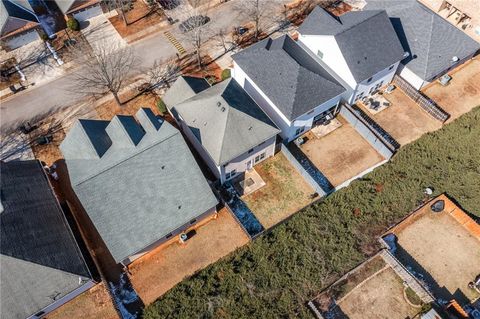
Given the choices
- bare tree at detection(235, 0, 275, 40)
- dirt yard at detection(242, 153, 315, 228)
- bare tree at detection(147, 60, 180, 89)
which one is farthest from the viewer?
bare tree at detection(235, 0, 275, 40)

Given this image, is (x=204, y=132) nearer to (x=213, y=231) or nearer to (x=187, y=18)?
(x=213, y=231)

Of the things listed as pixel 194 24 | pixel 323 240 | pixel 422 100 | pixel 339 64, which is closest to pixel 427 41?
pixel 422 100

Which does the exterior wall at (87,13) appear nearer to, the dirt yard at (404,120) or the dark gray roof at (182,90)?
the dark gray roof at (182,90)

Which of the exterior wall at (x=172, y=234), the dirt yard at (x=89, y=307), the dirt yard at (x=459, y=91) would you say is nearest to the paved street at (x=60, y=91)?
the exterior wall at (x=172, y=234)

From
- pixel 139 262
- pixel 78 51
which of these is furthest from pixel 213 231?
pixel 78 51

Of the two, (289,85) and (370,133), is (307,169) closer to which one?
(370,133)

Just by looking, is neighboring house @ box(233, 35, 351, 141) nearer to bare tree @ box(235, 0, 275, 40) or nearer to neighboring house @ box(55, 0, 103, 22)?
bare tree @ box(235, 0, 275, 40)

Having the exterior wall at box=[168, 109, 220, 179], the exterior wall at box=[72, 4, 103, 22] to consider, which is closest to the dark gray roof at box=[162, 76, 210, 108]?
the exterior wall at box=[168, 109, 220, 179]
